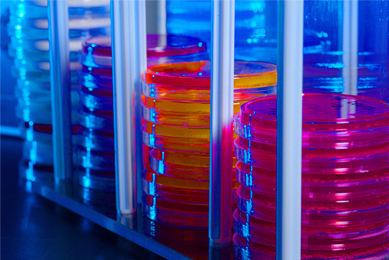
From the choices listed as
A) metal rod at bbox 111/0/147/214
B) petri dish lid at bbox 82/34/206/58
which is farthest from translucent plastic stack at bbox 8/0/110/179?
metal rod at bbox 111/0/147/214

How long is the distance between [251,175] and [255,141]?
0.05 m

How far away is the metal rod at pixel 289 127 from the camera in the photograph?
641 mm

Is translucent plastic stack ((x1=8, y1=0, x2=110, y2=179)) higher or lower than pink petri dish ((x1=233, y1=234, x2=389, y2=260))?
higher

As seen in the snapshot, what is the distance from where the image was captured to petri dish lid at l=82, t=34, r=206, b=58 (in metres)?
1.15

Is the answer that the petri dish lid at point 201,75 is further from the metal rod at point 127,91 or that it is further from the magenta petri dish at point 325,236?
the magenta petri dish at point 325,236

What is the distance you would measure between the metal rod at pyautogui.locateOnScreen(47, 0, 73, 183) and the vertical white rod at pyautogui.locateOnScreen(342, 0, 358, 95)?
0.58 metres

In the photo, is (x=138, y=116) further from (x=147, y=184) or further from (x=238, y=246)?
(x=238, y=246)

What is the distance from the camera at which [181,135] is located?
0.94 m

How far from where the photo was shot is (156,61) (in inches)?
45.7

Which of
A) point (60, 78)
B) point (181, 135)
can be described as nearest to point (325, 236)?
point (181, 135)

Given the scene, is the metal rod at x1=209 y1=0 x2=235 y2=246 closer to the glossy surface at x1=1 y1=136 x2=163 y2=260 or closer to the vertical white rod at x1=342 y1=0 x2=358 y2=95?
the glossy surface at x1=1 y1=136 x2=163 y2=260

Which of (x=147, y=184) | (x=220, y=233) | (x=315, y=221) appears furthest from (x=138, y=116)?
(x=315, y=221)

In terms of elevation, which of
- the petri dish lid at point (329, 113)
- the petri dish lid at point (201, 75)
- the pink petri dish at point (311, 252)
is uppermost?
the petri dish lid at point (201, 75)

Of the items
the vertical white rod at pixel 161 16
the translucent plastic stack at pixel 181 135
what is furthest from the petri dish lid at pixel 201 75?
the vertical white rod at pixel 161 16
